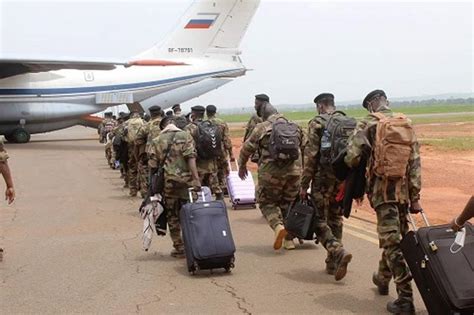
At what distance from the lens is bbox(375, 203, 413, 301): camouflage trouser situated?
5.14 metres

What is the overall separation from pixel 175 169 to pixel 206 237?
3.79ft

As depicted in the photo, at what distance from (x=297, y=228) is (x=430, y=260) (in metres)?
2.18

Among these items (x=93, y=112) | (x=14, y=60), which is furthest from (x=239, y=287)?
(x=93, y=112)

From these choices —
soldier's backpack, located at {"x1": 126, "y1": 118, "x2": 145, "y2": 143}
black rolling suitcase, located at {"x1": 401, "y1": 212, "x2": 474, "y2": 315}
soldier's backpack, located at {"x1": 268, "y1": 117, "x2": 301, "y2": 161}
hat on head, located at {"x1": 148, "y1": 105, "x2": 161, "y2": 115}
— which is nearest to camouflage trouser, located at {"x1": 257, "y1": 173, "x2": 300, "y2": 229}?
soldier's backpack, located at {"x1": 268, "y1": 117, "x2": 301, "y2": 161}

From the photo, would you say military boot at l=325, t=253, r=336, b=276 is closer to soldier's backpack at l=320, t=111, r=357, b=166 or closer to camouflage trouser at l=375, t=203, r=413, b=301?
soldier's backpack at l=320, t=111, r=357, b=166

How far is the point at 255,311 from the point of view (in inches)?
212

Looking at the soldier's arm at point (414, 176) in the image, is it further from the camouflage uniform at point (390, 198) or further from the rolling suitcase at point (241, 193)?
the rolling suitcase at point (241, 193)

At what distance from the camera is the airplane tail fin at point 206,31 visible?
1330 inches

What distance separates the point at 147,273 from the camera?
22.4 feet

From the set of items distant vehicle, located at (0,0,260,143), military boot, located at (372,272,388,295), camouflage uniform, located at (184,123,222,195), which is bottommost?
military boot, located at (372,272,388,295)

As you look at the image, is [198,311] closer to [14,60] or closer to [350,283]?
[350,283]

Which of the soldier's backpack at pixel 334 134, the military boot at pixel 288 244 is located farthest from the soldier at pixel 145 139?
the soldier's backpack at pixel 334 134

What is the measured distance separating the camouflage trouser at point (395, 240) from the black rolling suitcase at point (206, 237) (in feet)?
5.72

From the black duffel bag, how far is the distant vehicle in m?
21.4
